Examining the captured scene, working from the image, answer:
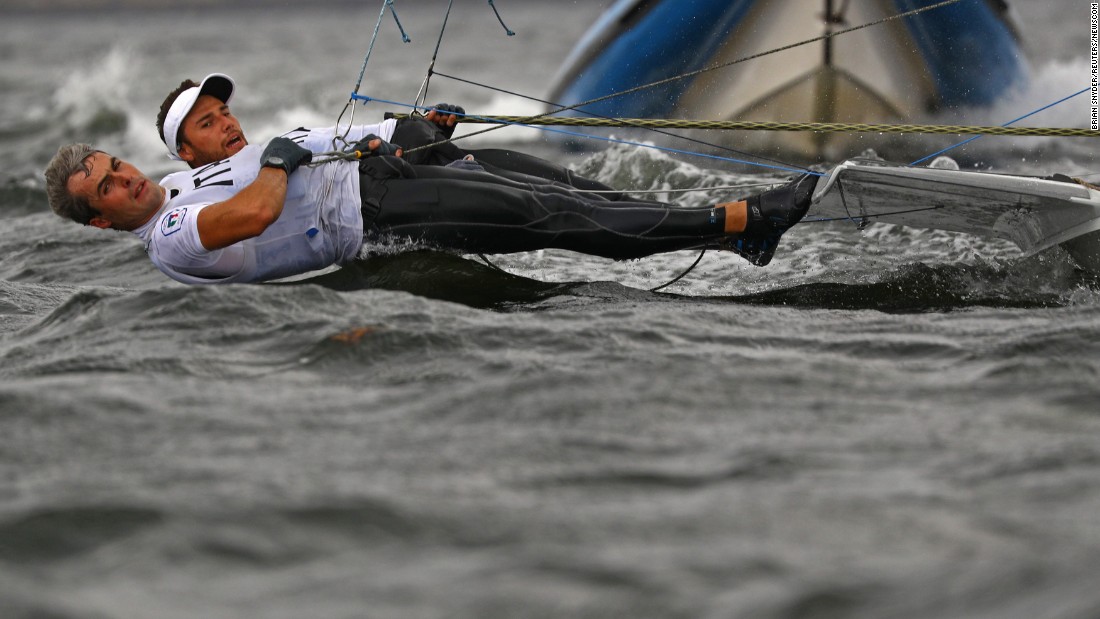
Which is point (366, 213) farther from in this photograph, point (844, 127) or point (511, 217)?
point (844, 127)

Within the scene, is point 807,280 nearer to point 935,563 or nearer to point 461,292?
point 461,292

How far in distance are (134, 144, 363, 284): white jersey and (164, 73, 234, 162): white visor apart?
28 cm

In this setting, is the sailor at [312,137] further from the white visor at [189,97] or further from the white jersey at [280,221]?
the white jersey at [280,221]

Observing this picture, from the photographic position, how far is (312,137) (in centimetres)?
599

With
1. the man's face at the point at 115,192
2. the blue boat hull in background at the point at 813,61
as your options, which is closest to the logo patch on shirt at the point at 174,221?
the man's face at the point at 115,192

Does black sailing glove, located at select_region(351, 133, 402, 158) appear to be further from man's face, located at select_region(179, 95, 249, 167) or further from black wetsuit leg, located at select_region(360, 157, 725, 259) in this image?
man's face, located at select_region(179, 95, 249, 167)

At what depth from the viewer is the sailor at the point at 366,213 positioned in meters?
5.35

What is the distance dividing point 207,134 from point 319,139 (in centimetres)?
53

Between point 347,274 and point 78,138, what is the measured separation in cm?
1003

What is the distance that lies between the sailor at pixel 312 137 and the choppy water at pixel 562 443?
552 millimetres

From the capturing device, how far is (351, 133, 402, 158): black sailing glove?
5.61 m

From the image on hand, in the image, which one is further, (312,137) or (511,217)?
(312,137)

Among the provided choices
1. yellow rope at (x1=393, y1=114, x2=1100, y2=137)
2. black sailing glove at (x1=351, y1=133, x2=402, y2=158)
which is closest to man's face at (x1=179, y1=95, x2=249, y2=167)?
black sailing glove at (x1=351, y1=133, x2=402, y2=158)

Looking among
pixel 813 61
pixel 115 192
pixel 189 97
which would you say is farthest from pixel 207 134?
pixel 813 61
